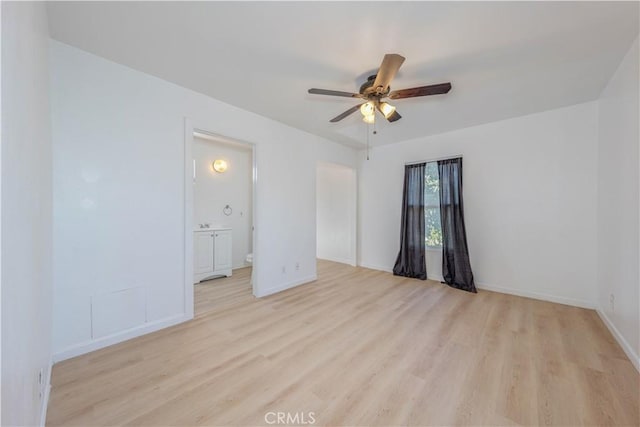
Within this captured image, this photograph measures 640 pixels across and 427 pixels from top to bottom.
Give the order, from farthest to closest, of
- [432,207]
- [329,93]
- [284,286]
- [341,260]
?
[341,260] < [432,207] < [284,286] < [329,93]

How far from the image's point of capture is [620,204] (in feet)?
7.35

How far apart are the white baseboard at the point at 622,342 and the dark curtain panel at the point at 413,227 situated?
1972 mm

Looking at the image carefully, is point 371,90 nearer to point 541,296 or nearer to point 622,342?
point 622,342

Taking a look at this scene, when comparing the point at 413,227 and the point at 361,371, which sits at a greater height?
the point at 413,227

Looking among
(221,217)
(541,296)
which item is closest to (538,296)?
(541,296)

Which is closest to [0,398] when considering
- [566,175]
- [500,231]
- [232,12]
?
[232,12]

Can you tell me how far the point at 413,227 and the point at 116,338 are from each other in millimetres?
4068

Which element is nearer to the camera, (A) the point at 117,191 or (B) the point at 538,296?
(A) the point at 117,191

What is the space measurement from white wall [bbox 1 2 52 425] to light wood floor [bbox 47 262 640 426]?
57 cm

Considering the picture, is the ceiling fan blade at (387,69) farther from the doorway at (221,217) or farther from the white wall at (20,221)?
the doorway at (221,217)

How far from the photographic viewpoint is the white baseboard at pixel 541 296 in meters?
2.98

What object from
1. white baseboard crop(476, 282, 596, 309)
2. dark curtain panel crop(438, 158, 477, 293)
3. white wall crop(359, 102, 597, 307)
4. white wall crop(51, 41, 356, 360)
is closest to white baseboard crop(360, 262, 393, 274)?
→ white wall crop(359, 102, 597, 307)

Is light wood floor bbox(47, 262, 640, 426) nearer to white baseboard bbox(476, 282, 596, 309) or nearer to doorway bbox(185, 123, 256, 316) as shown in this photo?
white baseboard bbox(476, 282, 596, 309)

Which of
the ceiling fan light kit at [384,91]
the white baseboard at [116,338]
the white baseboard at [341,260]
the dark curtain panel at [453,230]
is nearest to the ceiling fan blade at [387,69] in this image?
the ceiling fan light kit at [384,91]
